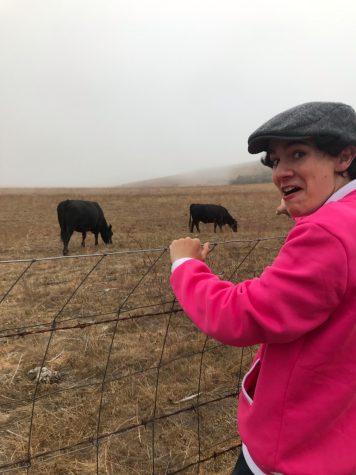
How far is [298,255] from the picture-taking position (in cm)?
Answer: 112

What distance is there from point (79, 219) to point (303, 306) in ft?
39.2

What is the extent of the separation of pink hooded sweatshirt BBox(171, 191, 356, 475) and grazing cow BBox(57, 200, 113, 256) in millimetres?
10903

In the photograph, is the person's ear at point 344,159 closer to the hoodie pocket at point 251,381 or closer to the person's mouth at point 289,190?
the person's mouth at point 289,190

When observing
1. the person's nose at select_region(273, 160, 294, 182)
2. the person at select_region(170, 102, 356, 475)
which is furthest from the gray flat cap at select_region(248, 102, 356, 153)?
the person's nose at select_region(273, 160, 294, 182)

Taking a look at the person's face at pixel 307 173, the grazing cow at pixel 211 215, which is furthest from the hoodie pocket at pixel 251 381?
the grazing cow at pixel 211 215

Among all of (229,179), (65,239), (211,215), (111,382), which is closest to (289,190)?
(111,382)

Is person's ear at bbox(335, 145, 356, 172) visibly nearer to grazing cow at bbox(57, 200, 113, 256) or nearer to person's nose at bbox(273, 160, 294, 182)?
person's nose at bbox(273, 160, 294, 182)

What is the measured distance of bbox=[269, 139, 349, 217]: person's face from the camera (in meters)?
1.29

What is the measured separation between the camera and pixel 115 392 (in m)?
3.70

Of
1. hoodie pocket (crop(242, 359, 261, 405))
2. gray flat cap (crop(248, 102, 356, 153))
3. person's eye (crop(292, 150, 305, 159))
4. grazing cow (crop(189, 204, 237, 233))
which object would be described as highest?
gray flat cap (crop(248, 102, 356, 153))

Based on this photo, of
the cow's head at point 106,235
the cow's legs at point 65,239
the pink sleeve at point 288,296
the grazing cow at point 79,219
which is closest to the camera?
the pink sleeve at point 288,296

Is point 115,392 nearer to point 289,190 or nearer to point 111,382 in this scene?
point 111,382

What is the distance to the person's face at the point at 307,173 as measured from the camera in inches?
50.9

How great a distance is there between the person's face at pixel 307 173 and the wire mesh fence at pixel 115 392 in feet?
4.15
